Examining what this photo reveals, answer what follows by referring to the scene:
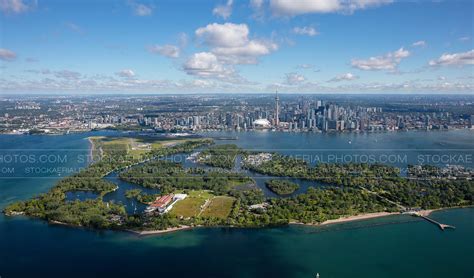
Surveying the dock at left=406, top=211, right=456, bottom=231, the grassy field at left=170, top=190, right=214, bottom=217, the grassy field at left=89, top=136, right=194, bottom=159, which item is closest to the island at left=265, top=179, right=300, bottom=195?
the grassy field at left=170, top=190, right=214, bottom=217

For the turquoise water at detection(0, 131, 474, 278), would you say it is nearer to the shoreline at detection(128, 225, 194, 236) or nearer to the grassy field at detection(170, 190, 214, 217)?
the shoreline at detection(128, 225, 194, 236)

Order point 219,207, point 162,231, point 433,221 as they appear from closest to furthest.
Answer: point 162,231
point 433,221
point 219,207

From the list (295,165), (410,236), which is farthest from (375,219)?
(295,165)

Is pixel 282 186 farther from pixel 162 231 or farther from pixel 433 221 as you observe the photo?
pixel 162 231

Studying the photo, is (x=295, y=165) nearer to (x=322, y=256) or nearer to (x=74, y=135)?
(x=322, y=256)

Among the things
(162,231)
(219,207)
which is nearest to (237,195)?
(219,207)

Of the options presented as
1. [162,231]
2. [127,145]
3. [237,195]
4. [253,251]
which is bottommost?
[253,251]
